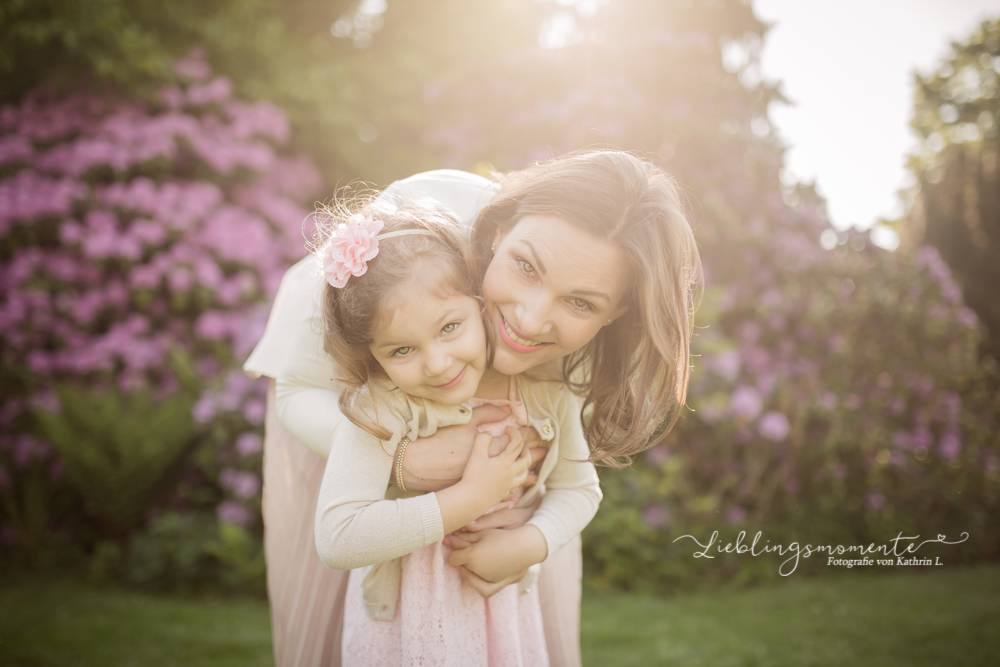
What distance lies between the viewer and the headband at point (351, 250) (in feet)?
4.49

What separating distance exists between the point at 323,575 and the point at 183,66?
4.92 metres

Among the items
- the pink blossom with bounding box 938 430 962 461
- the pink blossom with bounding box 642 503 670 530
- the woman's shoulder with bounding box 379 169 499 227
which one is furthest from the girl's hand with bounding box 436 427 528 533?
the pink blossom with bounding box 938 430 962 461

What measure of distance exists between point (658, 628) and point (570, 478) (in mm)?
2475

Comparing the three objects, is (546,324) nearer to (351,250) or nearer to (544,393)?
(544,393)

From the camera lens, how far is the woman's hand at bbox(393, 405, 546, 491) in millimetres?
1496

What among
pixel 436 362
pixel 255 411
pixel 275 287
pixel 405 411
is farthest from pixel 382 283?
pixel 275 287

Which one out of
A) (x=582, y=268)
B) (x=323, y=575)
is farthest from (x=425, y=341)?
(x=323, y=575)

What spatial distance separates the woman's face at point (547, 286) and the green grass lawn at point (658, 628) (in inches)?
103

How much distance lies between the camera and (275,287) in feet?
15.9

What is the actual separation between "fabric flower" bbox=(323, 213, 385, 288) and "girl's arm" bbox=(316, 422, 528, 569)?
360 millimetres

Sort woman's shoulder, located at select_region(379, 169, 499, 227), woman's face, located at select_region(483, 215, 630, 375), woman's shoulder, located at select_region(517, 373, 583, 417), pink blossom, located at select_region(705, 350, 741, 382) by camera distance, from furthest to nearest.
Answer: pink blossom, located at select_region(705, 350, 741, 382) → woman's shoulder, located at select_region(379, 169, 499, 227) → woman's shoulder, located at select_region(517, 373, 583, 417) → woman's face, located at select_region(483, 215, 630, 375)

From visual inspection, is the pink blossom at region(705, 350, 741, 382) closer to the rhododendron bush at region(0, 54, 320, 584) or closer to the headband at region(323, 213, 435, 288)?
the rhododendron bush at region(0, 54, 320, 584)

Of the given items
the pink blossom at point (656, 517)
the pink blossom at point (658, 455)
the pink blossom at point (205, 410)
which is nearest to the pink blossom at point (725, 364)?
the pink blossom at point (658, 455)

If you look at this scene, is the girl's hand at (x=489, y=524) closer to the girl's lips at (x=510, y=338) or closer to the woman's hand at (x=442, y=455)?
the woman's hand at (x=442, y=455)
